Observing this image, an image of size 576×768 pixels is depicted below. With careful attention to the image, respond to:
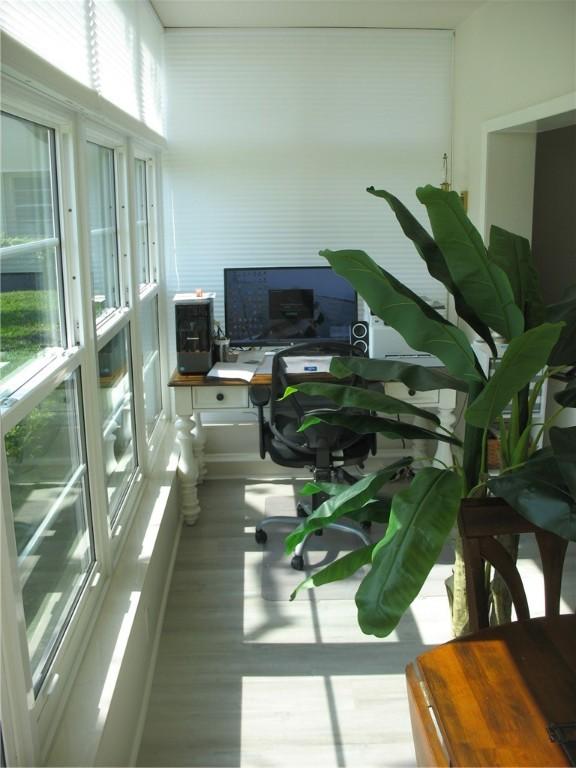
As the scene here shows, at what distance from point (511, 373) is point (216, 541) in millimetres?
2548

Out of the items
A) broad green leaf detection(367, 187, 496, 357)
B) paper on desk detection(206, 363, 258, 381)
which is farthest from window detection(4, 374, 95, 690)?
paper on desk detection(206, 363, 258, 381)

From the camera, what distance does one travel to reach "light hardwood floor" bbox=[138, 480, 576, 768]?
253cm

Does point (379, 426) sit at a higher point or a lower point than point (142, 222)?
lower

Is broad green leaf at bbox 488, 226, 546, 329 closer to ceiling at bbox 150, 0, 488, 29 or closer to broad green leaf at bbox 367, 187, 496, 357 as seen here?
broad green leaf at bbox 367, 187, 496, 357

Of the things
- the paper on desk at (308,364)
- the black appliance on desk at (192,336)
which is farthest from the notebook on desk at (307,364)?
the black appliance on desk at (192,336)

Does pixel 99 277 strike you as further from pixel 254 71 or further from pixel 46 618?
pixel 254 71

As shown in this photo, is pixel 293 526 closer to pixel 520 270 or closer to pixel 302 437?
pixel 302 437

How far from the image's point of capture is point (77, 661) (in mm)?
2264

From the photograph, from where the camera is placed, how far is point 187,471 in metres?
4.04

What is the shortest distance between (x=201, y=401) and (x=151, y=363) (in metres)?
0.57

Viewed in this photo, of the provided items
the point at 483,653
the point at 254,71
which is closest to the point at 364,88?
the point at 254,71

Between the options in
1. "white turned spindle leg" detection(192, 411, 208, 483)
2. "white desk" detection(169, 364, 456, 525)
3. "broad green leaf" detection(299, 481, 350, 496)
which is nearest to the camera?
"broad green leaf" detection(299, 481, 350, 496)

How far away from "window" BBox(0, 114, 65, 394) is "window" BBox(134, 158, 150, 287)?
5.49ft

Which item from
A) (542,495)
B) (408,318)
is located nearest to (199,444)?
(408,318)
